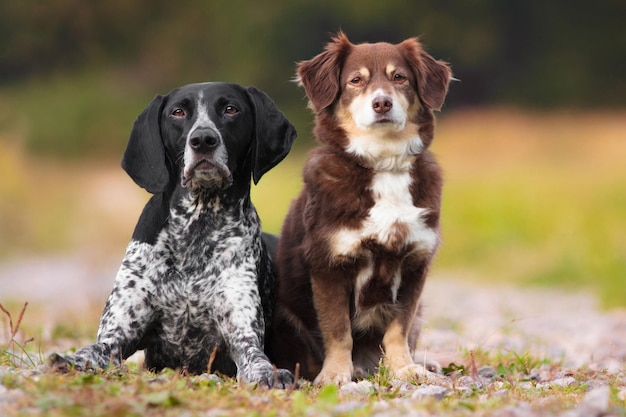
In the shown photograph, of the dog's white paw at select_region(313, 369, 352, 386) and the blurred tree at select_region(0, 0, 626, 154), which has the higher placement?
the blurred tree at select_region(0, 0, 626, 154)

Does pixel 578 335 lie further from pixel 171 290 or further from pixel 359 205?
pixel 171 290

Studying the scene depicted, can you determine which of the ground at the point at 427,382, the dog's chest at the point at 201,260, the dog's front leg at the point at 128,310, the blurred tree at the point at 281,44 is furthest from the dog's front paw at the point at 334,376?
the blurred tree at the point at 281,44

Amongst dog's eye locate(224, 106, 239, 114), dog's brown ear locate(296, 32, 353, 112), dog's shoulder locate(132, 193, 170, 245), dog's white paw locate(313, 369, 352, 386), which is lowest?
dog's white paw locate(313, 369, 352, 386)

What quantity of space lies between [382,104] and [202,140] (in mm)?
1132

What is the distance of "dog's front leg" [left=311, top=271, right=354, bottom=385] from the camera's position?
5.93 meters

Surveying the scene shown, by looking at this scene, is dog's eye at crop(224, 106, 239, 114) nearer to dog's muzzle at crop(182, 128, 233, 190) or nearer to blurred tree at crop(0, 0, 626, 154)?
dog's muzzle at crop(182, 128, 233, 190)

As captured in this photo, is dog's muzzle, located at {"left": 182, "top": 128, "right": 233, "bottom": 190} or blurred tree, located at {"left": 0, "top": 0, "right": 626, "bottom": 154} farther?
blurred tree, located at {"left": 0, "top": 0, "right": 626, "bottom": 154}

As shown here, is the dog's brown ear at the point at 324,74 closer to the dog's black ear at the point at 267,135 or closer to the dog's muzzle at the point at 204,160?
the dog's black ear at the point at 267,135

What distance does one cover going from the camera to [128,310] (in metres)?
5.56

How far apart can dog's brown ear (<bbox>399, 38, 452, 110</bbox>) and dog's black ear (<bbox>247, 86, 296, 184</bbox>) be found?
90 cm

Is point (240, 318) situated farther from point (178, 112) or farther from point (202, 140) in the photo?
point (178, 112)

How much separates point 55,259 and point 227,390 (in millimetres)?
16568

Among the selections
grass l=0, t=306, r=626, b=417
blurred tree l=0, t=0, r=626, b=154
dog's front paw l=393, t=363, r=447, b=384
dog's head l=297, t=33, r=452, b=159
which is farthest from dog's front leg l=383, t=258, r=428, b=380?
blurred tree l=0, t=0, r=626, b=154

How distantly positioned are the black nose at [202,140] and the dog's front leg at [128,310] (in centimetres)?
68
